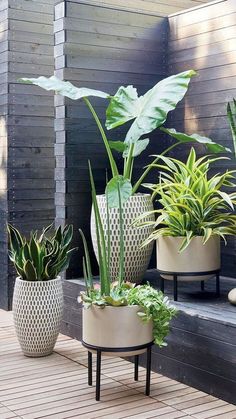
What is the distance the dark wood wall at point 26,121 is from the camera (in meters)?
5.39

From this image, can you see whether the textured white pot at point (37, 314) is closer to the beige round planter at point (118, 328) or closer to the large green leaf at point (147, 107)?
the beige round planter at point (118, 328)

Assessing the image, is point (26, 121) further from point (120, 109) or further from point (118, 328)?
point (118, 328)

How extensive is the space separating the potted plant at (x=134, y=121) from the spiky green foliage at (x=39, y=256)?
0.36 metres

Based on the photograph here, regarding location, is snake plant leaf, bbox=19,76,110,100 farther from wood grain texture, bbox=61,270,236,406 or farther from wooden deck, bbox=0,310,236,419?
wooden deck, bbox=0,310,236,419

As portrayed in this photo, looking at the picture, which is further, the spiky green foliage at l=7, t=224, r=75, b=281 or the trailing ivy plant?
the spiky green foliage at l=7, t=224, r=75, b=281

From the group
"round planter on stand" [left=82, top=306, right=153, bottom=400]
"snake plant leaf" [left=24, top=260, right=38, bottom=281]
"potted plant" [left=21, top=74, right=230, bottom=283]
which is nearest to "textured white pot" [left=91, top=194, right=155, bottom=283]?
"potted plant" [left=21, top=74, right=230, bottom=283]

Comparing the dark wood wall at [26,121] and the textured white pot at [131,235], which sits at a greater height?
the dark wood wall at [26,121]

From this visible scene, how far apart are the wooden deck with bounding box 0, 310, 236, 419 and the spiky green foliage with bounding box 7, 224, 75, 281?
53cm

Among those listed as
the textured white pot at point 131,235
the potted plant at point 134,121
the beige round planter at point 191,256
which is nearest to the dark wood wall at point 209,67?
the potted plant at point 134,121

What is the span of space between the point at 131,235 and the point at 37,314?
79 cm

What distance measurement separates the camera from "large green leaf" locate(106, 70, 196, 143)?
12.0ft

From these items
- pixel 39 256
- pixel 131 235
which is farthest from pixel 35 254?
pixel 131 235

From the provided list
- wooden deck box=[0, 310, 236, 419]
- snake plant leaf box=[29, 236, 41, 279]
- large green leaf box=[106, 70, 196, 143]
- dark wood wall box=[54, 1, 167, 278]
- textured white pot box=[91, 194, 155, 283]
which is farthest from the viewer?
dark wood wall box=[54, 1, 167, 278]

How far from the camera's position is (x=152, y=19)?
5.14 metres
